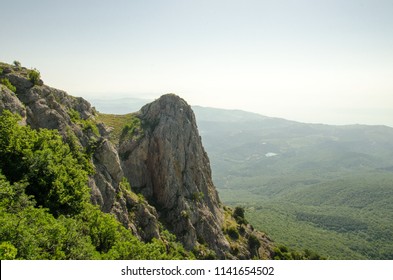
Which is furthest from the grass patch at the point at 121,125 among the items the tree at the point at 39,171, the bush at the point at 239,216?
the bush at the point at 239,216

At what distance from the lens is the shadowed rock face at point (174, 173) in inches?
3093

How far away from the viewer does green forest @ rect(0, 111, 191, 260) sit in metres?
26.9

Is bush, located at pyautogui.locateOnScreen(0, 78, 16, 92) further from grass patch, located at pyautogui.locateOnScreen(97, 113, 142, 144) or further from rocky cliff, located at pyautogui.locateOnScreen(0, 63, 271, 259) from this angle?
grass patch, located at pyautogui.locateOnScreen(97, 113, 142, 144)

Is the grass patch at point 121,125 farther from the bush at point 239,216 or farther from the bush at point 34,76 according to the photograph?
the bush at point 239,216

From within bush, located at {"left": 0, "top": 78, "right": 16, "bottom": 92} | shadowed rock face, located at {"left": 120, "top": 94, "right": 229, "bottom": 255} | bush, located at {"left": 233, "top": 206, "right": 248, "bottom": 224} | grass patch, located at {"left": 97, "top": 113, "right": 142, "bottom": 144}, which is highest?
bush, located at {"left": 0, "top": 78, "right": 16, "bottom": 92}

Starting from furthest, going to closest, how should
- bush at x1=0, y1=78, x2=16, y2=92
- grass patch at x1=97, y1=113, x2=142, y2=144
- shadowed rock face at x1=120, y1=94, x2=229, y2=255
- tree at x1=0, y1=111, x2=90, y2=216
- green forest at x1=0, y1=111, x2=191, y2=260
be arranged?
grass patch at x1=97, y1=113, x2=142, y2=144 < shadowed rock face at x1=120, y1=94, x2=229, y2=255 < bush at x1=0, y1=78, x2=16, y2=92 < tree at x1=0, y1=111, x2=90, y2=216 < green forest at x1=0, y1=111, x2=191, y2=260

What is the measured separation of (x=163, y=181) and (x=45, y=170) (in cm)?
4227

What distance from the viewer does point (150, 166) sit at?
8306 centimetres

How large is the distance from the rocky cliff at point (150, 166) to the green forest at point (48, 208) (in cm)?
850

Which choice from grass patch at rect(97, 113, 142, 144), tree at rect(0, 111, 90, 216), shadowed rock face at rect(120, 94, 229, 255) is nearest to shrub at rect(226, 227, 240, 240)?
shadowed rock face at rect(120, 94, 229, 255)

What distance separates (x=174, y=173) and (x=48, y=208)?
4736cm

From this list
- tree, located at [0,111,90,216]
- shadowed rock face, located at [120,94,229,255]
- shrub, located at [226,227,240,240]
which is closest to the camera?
tree, located at [0,111,90,216]

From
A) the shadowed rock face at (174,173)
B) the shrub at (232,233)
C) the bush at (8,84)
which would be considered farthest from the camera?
the shrub at (232,233)

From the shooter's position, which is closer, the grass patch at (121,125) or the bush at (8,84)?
the bush at (8,84)
